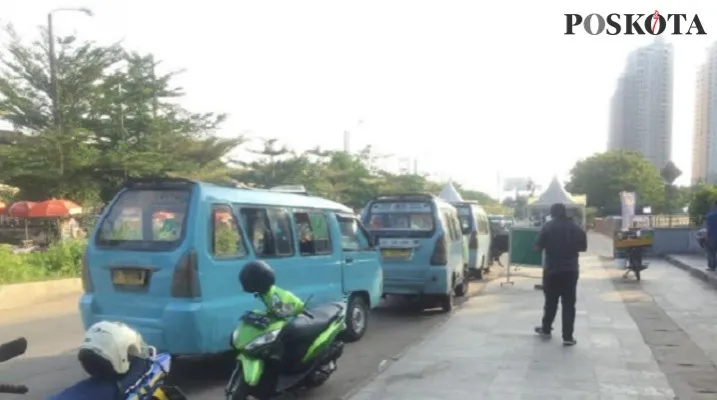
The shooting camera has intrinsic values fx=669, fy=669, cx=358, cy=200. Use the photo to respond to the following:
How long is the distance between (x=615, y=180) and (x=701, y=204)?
180ft

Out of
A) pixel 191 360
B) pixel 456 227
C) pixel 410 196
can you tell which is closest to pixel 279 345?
pixel 191 360

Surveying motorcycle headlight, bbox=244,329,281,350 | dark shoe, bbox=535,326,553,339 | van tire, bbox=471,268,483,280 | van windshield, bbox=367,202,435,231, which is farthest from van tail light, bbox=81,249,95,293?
van tire, bbox=471,268,483,280

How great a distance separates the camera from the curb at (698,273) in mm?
14327

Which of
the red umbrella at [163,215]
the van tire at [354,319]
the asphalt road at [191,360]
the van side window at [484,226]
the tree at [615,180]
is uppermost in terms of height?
the tree at [615,180]

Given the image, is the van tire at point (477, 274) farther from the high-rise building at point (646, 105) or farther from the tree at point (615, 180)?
the tree at point (615, 180)

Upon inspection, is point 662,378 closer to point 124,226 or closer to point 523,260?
point 124,226

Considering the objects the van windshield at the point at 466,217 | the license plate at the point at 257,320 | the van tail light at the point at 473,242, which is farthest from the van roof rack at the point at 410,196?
the license plate at the point at 257,320

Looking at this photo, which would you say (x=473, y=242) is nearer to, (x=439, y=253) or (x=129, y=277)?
(x=439, y=253)

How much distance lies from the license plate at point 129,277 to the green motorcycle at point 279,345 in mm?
1479

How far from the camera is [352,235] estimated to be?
29.2ft

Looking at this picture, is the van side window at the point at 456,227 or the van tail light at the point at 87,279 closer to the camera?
the van tail light at the point at 87,279

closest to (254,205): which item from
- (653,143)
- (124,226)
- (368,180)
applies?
(124,226)

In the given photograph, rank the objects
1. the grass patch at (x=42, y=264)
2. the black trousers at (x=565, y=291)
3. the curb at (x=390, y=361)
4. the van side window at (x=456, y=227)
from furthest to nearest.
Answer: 1. the grass patch at (x=42, y=264)
2. the van side window at (x=456, y=227)
3. the black trousers at (x=565, y=291)
4. the curb at (x=390, y=361)

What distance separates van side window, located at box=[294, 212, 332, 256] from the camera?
7.52 m
